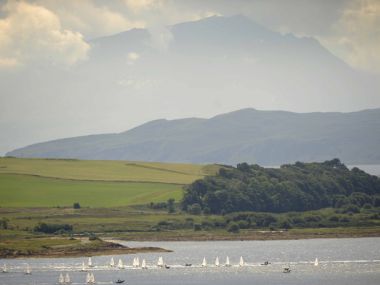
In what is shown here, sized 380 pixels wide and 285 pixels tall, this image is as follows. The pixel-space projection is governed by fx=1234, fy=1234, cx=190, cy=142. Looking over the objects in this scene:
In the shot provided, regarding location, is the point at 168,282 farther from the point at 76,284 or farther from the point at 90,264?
the point at 90,264

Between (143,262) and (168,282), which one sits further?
(143,262)

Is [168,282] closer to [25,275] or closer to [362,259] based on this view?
[25,275]

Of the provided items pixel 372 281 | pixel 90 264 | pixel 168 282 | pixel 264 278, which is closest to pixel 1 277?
pixel 90 264

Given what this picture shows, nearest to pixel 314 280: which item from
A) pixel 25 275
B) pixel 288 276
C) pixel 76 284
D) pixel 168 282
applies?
pixel 288 276

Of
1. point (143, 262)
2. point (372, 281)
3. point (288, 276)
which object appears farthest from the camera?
point (143, 262)

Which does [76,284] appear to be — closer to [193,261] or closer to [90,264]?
[90,264]

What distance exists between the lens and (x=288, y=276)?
170 m

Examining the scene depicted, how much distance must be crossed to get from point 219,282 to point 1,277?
33980mm

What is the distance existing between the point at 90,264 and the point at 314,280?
39.6 metres

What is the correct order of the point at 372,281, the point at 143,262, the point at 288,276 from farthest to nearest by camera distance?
1. the point at 143,262
2. the point at 288,276
3. the point at 372,281

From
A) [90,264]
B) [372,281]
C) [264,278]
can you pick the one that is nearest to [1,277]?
[90,264]

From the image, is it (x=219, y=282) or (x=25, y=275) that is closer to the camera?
(x=219, y=282)

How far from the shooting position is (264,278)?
169m

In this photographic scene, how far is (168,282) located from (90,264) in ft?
81.5
